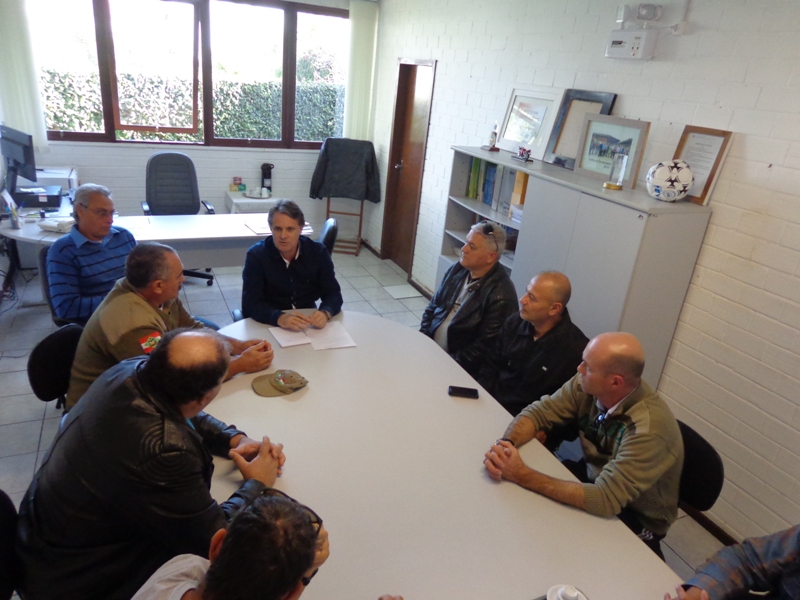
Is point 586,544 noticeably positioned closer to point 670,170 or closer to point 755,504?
point 755,504

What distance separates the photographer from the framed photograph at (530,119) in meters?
3.66

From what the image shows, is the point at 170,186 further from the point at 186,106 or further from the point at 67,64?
the point at 67,64

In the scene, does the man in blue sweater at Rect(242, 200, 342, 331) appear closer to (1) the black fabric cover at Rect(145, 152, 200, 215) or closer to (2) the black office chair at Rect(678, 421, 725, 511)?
(2) the black office chair at Rect(678, 421, 725, 511)

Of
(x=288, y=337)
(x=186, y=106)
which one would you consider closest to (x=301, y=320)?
(x=288, y=337)

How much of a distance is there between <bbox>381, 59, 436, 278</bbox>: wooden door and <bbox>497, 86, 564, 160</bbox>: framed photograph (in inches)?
55.5

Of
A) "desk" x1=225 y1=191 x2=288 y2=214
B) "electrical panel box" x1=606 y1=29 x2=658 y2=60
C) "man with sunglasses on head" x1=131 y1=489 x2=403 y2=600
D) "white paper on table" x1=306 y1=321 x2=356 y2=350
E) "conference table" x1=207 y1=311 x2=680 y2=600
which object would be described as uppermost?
"electrical panel box" x1=606 y1=29 x2=658 y2=60

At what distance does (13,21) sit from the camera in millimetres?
Answer: 4688

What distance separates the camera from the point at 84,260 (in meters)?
2.96

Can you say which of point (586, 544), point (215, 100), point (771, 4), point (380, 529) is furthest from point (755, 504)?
point (215, 100)

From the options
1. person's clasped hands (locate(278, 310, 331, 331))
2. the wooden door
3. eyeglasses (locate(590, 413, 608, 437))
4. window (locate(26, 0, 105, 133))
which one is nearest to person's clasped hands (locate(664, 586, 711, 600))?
eyeglasses (locate(590, 413, 608, 437))

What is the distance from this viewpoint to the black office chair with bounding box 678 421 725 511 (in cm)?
182

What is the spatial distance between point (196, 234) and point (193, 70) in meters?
2.61

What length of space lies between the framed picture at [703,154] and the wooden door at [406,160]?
2.94 meters

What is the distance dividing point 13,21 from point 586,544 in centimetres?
581
